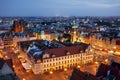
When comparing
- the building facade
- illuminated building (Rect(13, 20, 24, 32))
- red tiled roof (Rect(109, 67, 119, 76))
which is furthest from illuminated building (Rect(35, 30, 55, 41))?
red tiled roof (Rect(109, 67, 119, 76))

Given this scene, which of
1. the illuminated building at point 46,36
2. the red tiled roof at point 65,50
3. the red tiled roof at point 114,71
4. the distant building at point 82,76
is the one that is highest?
the red tiled roof at point 114,71

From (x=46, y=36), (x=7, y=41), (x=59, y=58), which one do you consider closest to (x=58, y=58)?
(x=59, y=58)

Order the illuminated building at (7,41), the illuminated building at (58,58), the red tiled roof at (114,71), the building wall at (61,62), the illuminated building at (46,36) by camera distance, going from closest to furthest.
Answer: the red tiled roof at (114,71) < the building wall at (61,62) < the illuminated building at (58,58) < the illuminated building at (7,41) < the illuminated building at (46,36)

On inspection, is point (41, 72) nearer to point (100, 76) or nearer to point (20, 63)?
point (20, 63)

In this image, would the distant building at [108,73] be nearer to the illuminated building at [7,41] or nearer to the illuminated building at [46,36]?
the illuminated building at [7,41]

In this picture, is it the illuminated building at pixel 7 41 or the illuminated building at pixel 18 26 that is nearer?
the illuminated building at pixel 7 41

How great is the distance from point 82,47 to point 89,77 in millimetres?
31453

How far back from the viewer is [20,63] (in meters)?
66.6

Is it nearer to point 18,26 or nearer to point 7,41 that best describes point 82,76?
point 7,41

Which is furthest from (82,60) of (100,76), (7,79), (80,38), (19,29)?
(19,29)

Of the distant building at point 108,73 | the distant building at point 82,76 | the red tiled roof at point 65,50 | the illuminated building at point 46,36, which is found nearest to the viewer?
the distant building at point 82,76

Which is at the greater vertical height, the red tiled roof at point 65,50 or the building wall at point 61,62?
the red tiled roof at point 65,50

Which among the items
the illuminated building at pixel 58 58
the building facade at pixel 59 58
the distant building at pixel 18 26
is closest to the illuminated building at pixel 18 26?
the distant building at pixel 18 26

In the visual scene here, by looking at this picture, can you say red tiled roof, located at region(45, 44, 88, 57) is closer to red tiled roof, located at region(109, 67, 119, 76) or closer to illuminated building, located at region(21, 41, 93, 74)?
illuminated building, located at region(21, 41, 93, 74)
